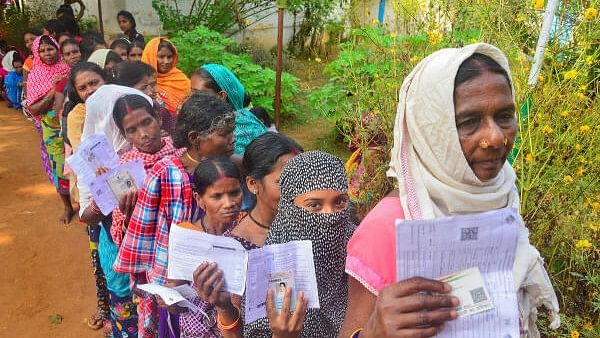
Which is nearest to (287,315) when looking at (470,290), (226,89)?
(470,290)

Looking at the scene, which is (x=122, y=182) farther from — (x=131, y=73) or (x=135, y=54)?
(x=135, y=54)

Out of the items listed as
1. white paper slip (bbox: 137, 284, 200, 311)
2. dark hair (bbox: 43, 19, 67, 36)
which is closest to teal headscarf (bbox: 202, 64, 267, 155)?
white paper slip (bbox: 137, 284, 200, 311)

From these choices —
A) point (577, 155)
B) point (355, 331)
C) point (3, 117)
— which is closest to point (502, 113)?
point (355, 331)

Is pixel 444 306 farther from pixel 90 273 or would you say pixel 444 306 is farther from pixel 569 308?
pixel 90 273

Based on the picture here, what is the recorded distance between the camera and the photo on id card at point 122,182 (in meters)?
2.75

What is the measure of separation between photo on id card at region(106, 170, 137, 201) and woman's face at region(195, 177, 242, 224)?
514mm

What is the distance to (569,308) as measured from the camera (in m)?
2.24

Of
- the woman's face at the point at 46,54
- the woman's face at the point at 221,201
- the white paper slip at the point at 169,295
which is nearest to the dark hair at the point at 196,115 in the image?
the woman's face at the point at 221,201

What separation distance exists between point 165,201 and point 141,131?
68 centimetres

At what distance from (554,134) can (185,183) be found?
5.90 ft

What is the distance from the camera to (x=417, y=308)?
1.23m

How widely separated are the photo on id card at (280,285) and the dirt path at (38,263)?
2.82 meters

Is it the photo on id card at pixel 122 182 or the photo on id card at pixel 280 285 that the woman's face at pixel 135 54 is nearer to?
the photo on id card at pixel 122 182

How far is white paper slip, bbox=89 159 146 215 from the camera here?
9.02 feet
